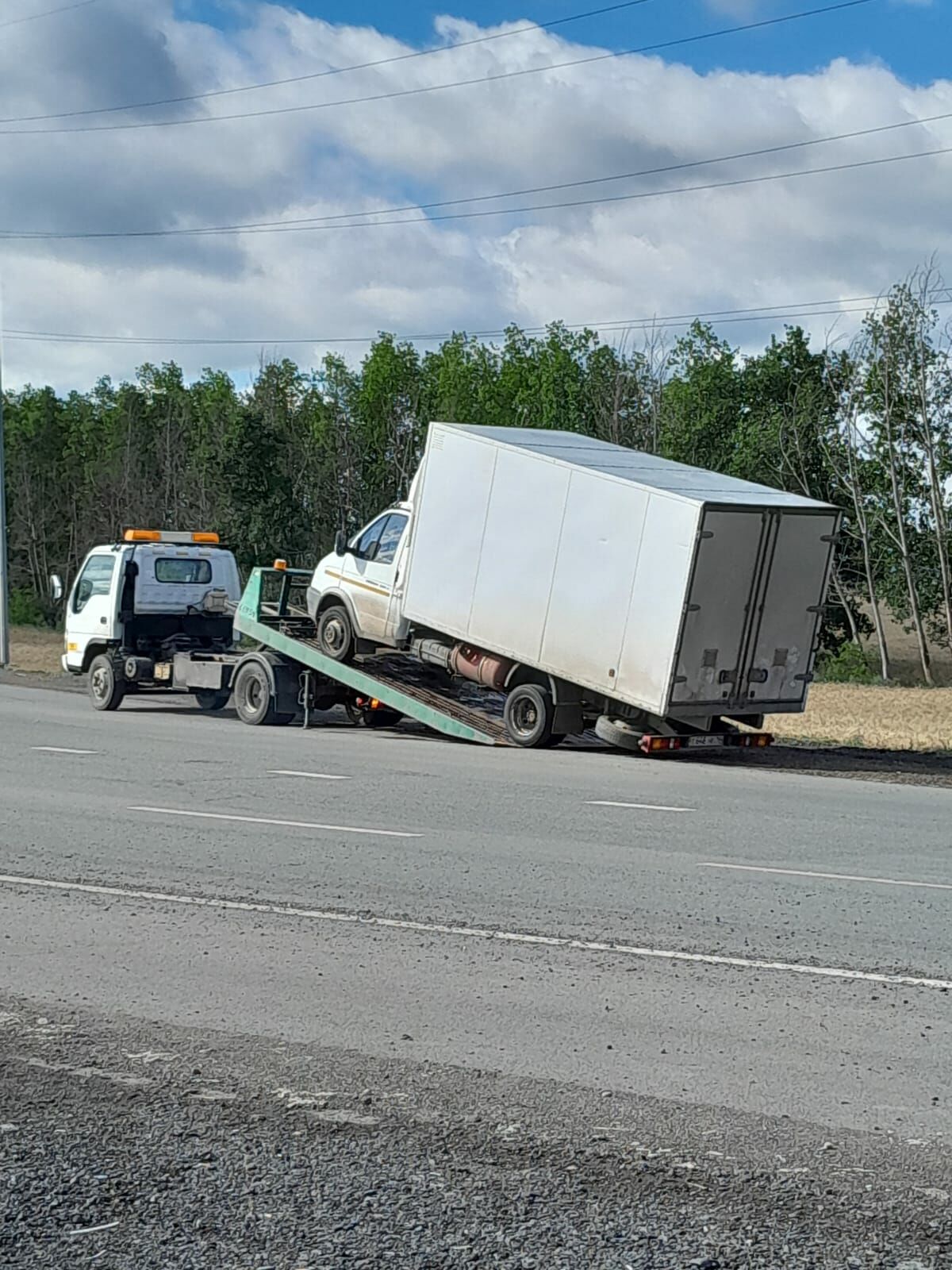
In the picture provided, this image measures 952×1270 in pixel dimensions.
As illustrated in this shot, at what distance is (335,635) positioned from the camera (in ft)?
70.9

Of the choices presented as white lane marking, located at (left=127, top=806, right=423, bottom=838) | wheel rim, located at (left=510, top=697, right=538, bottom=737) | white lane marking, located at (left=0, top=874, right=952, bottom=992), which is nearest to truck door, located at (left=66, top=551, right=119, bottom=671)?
wheel rim, located at (left=510, top=697, right=538, bottom=737)

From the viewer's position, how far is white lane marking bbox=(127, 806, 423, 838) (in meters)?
11.7

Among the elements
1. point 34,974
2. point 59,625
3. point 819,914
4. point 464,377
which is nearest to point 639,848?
point 819,914

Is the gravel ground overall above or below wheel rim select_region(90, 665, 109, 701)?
above

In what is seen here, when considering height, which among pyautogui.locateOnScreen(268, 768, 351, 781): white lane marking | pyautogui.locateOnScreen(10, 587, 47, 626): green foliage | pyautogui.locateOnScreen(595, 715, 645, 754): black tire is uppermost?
pyautogui.locateOnScreen(595, 715, 645, 754): black tire

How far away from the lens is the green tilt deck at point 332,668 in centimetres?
2008

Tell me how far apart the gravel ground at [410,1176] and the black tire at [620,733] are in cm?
1277

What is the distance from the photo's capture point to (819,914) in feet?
29.3

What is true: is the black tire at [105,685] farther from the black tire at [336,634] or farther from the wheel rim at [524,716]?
the wheel rim at [524,716]

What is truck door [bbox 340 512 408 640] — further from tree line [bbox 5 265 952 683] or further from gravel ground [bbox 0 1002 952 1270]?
tree line [bbox 5 265 952 683]

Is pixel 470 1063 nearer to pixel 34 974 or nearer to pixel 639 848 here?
pixel 34 974

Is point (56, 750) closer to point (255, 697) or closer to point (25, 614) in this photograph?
point (255, 697)

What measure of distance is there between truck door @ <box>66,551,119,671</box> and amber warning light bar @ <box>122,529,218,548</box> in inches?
16.0

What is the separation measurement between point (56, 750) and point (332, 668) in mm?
4640
